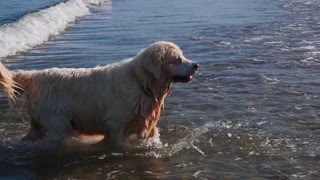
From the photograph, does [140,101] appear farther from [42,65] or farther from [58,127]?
[42,65]

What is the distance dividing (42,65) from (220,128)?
594cm

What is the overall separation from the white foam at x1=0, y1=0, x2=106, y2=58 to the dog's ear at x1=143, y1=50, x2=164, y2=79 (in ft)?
27.5

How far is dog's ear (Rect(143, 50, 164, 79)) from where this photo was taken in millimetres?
7320

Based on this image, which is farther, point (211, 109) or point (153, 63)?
point (211, 109)

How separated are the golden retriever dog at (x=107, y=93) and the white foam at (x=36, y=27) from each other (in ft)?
25.0

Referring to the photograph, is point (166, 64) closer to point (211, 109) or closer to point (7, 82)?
point (211, 109)

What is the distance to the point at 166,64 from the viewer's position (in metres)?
7.46

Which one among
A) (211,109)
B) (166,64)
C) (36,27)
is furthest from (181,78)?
(36,27)

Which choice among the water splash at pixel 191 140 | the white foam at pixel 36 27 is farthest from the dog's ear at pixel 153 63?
the white foam at pixel 36 27

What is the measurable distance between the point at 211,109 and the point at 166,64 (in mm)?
1818

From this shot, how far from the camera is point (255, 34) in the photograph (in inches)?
663

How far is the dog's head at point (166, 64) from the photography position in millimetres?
7328

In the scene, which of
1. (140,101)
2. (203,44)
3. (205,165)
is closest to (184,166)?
(205,165)

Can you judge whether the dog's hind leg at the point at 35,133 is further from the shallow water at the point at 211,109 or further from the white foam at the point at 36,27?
the white foam at the point at 36,27
